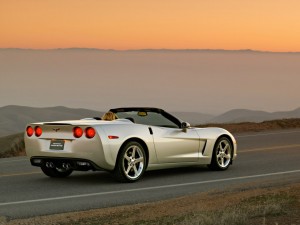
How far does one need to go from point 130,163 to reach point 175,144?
54.0 inches

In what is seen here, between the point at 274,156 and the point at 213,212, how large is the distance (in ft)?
32.0

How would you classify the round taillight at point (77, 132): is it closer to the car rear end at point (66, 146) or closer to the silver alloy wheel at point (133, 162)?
the car rear end at point (66, 146)

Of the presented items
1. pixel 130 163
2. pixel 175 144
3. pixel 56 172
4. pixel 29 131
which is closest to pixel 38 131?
pixel 29 131

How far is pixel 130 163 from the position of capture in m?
13.9

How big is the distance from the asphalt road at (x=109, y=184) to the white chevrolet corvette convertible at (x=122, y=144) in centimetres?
35

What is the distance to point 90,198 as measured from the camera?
40.8 ft

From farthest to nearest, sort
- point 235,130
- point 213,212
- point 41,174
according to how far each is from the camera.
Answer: point 235,130
point 41,174
point 213,212

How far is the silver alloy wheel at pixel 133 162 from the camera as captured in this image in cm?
1391

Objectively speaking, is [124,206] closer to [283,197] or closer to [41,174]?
[283,197]

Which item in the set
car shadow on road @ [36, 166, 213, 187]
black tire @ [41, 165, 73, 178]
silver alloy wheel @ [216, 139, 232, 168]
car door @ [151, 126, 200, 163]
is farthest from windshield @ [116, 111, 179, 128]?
black tire @ [41, 165, 73, 178]

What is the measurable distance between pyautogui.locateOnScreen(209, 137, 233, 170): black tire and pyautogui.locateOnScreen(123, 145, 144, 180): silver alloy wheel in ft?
7.58

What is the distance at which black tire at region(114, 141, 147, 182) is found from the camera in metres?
13.8

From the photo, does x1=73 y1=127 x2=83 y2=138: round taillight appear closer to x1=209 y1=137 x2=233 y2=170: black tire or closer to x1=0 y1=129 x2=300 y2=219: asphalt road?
x1=0 y1=129 x2=300 y2=219: asphalt road

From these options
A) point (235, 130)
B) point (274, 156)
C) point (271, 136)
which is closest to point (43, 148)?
point (274, 156)
